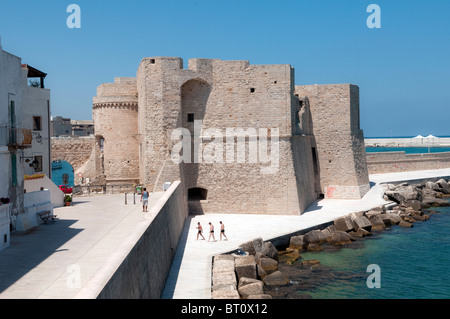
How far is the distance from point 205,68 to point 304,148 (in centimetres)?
765

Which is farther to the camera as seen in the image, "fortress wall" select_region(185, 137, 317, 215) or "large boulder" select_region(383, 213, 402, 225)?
"large boulder" select_region(383, 213, 402, 225)

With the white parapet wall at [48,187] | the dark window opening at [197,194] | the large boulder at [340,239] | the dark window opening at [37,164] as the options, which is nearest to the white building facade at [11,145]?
the white parapet wall at [48,187]

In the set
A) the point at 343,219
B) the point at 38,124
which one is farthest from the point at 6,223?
the point at 343,219

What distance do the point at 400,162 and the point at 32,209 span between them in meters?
34.1

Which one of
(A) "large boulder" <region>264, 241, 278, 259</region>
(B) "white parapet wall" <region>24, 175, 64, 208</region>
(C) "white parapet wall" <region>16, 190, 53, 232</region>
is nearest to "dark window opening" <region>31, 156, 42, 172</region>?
(B) "white parapet wall" <region>24, 175, 64, 208</region>

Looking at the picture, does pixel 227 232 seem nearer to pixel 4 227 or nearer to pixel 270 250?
pixel 270 250

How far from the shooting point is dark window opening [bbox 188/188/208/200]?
22922mm

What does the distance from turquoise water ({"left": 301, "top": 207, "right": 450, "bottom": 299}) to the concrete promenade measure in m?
2.42

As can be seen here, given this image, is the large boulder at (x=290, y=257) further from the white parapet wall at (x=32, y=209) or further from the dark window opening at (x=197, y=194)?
the white parapet wall at (x=32, y=209)

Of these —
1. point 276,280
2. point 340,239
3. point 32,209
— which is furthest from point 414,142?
point 32,209

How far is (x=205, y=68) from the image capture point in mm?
21984

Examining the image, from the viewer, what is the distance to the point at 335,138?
27062 mm

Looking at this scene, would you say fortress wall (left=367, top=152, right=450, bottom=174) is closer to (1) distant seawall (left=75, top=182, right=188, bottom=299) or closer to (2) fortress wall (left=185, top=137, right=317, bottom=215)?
(2) fortress wall (left=185, top=137, right=317, bottom=215)
